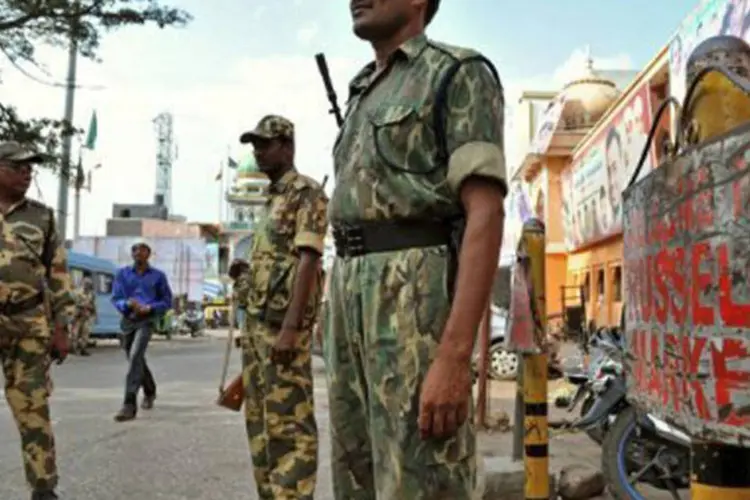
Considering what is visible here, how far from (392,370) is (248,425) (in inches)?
89.4

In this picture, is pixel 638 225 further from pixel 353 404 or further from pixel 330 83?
pixel 330 83

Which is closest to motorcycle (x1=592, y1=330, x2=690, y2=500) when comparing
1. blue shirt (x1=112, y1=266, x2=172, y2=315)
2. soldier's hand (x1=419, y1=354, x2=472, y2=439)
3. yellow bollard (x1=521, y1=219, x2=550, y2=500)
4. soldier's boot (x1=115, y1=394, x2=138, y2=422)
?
yellow bollard (x1=521, y1=219, x2=550, y2=500)

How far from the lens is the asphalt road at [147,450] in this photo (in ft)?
16.4

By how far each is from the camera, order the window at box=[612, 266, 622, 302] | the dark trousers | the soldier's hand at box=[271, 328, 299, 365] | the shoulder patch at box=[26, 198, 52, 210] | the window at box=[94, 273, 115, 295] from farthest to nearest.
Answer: the window at box=[94, 273, 115, 295], the window at box=[612, 266, 622, 302], the dark trousers, the shoulder patch at box=[26, 198, 52, 210], the soldier's hand at box=[271, 328, 299, 365]

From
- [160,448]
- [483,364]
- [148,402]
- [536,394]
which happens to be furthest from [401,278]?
[148,402]

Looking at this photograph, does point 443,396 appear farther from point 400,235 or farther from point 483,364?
point 483,364

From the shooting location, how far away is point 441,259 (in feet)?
6.81

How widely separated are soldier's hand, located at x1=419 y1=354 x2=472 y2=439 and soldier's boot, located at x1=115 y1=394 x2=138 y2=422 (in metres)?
6.44

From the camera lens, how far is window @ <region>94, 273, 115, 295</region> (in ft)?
76.8

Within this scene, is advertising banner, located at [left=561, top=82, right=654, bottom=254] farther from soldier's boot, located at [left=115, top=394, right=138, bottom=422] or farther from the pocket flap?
the pocket flap

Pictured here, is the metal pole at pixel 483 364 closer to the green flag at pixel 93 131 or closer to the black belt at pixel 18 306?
the black belt at pixel 18 306

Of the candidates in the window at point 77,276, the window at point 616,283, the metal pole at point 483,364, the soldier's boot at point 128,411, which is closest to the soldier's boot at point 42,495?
the metal pole at point 483,364

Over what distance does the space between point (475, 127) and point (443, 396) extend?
60 cm

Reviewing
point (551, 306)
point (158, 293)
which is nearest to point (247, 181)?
point (551, 306)
